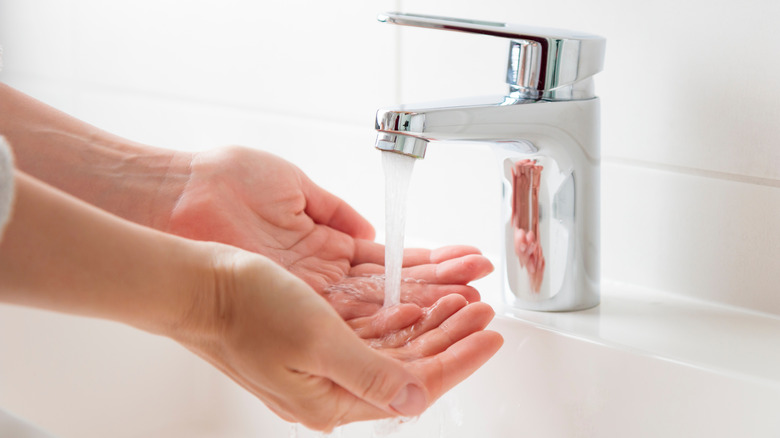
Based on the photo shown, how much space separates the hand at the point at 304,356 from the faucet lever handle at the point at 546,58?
0.20m

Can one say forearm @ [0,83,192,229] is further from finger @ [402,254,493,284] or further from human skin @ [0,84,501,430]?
finger @ [402,254,493,284]

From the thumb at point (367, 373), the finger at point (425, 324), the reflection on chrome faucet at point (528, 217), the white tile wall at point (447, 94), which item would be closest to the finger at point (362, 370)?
the thumb at point (367, 373)

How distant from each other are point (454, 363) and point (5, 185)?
0.30 metres

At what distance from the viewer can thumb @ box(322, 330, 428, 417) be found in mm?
513

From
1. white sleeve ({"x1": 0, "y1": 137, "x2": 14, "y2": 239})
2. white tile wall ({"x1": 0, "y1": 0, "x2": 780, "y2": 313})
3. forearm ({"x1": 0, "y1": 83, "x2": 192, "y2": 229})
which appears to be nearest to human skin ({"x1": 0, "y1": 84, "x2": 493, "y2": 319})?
forearm ({"x1": 0, "y1": 83, "x2": 192, "y2": 229})

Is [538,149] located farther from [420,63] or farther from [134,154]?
[134,154]

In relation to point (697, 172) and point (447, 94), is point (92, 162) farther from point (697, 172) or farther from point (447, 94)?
point (697, 172)

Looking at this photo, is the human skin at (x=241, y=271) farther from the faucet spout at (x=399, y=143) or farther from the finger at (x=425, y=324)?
the faucet spout at (x=399, y=143)

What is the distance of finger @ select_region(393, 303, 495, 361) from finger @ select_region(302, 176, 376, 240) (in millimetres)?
192

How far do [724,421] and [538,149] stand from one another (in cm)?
24

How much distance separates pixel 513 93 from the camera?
2.20ft

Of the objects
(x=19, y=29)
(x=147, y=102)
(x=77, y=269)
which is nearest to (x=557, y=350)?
(x=77, y=269)

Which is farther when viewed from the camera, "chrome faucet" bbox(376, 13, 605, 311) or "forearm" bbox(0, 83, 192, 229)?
"forearm" bbox(0, 83, 192, 229)

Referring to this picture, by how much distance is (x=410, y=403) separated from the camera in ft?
1.73
